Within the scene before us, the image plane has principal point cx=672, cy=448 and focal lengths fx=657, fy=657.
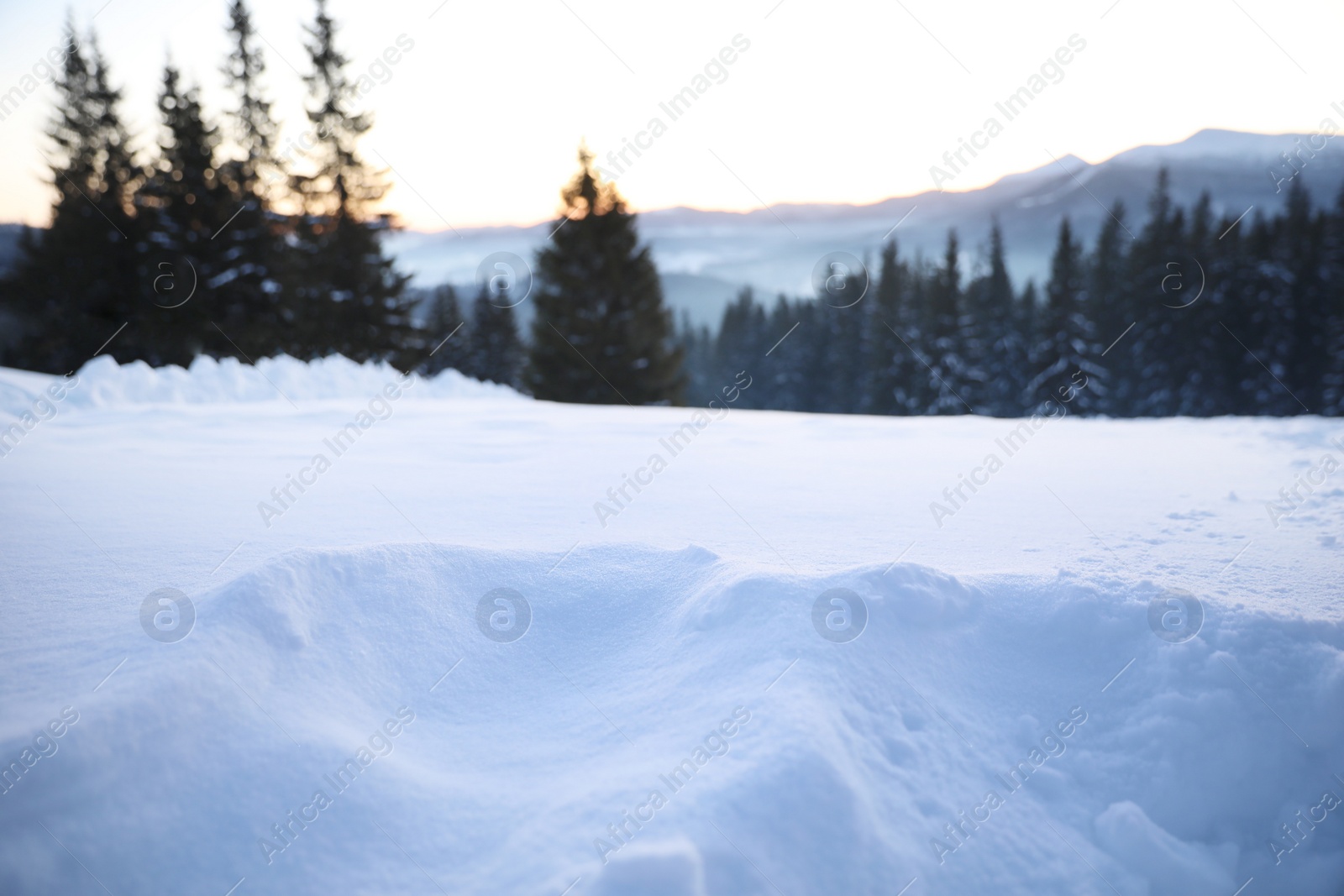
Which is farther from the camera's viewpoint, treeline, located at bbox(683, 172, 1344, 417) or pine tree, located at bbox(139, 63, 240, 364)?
treeline, located at bbox(683, 172, 1344, 417)

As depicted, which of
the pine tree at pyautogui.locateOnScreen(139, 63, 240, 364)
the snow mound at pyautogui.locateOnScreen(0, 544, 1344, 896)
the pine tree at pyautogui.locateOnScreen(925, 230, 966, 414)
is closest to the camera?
the snow mound at pyautogui.locateOnScreen(0, 544, 1344, 896)

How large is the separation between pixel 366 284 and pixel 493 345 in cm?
1451

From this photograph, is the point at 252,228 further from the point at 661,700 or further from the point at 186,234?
the point at 661,700

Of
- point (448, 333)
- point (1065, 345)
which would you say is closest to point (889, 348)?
point (1065, 345)

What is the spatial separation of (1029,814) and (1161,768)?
0.53m

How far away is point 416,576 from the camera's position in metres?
2.88

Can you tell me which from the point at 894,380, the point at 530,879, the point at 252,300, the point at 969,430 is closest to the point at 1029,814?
the point at 530,879

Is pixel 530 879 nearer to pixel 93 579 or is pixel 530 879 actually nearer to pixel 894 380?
pixel 93 579

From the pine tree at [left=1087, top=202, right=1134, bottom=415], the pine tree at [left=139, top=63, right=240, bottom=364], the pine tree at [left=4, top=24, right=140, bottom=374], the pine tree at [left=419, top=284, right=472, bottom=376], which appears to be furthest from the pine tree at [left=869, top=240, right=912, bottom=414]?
the pine tree at [left=4, top=24, right=140, bottom=374]

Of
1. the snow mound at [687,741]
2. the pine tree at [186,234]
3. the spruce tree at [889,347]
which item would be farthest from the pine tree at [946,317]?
the snow mound at [687,741]

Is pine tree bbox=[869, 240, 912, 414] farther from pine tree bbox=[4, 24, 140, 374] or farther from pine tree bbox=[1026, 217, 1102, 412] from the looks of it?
pine tree bbox=[4, 24, 140, 374]

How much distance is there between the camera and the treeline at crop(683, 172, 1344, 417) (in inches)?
1212

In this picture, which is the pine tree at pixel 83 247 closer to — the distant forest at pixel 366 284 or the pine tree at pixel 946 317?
the distant forest at pixel 366 284

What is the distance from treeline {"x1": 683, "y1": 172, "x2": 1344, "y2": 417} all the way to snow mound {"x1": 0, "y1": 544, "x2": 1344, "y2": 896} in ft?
84.2
